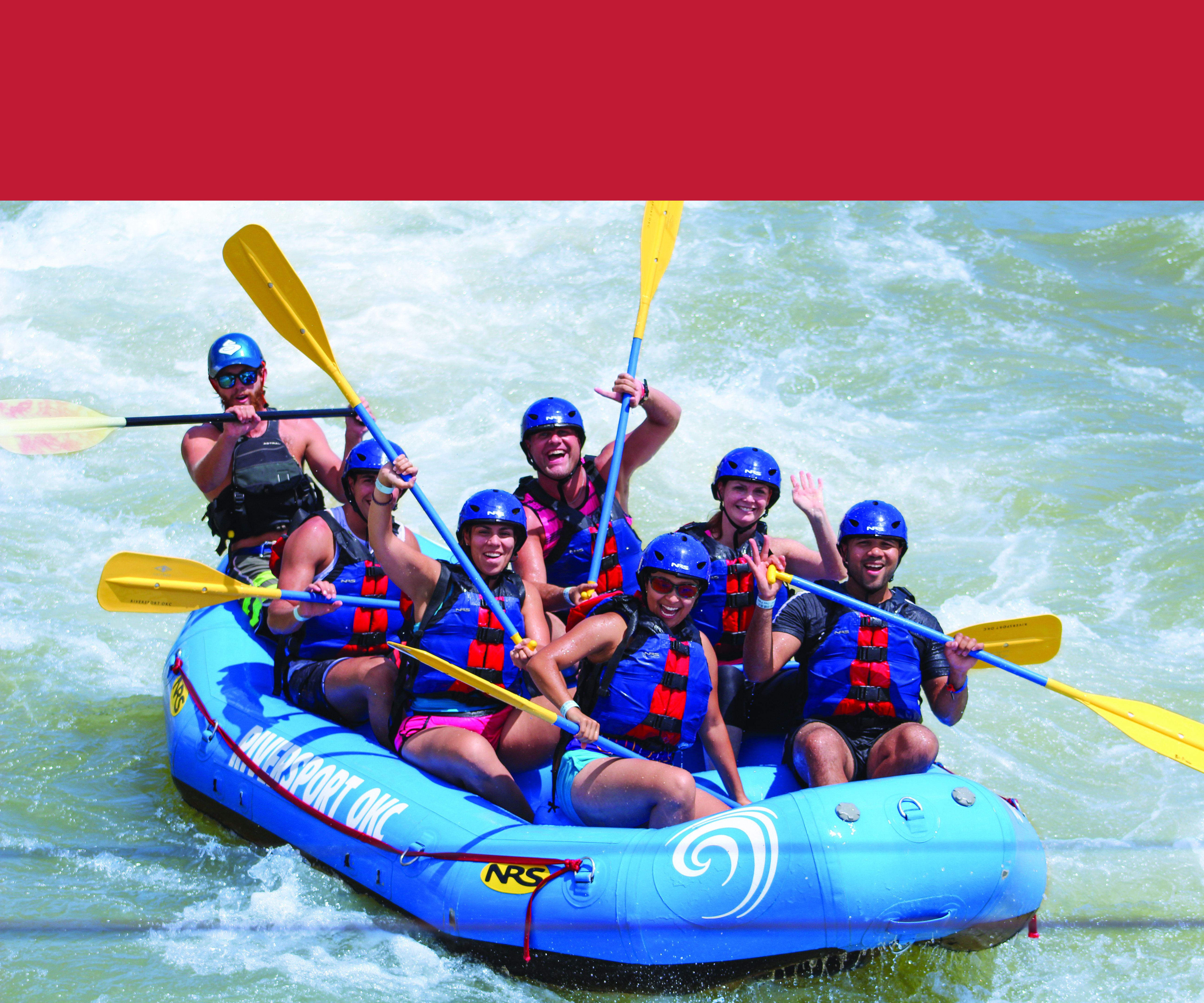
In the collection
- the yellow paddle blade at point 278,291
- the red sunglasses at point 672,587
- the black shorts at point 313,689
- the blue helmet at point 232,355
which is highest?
the yellow paddle blade at point 278,291

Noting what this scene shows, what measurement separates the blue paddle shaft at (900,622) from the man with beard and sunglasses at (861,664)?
0.03 m

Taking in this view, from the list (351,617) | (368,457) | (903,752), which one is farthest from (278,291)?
(903,752)

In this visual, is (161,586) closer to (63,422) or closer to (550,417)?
(63,422)

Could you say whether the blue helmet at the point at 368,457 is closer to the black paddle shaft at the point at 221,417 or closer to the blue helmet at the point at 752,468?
the black paddle shaft at the point at 221,417

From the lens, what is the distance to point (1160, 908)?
4.68m

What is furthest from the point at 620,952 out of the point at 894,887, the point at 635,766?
the point at 894,887

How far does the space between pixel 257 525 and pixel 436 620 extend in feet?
4.49

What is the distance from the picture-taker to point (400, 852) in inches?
151

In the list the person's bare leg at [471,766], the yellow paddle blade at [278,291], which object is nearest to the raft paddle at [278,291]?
the yellow paddle blade at [278,291]

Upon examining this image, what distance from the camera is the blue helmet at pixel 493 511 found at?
3971 mm

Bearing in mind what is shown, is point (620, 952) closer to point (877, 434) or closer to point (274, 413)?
point (274, 413)

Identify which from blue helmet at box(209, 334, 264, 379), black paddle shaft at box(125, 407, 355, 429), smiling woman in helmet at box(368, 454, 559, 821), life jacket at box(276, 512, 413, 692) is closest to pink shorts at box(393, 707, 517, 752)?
smiling woman in helmet at box(368, 454, 559, 821)

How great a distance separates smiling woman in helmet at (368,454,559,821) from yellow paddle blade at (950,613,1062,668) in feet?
4.58

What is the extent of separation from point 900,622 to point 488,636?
1254mm
